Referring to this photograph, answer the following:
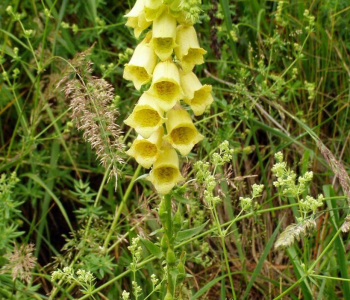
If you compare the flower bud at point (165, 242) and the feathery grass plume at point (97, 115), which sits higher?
the feathery grass plume at point (97, 115)

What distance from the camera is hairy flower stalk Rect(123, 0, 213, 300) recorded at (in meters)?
1.77

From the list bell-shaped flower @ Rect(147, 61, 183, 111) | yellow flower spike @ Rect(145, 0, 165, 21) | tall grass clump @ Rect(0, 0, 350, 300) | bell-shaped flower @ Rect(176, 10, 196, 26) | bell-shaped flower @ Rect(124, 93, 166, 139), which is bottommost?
tall grass clump @ Rect(0, 0, 350, 300)

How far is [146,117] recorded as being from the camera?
6.04 ft

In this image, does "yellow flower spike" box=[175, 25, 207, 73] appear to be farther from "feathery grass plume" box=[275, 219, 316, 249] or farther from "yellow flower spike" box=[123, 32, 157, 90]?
"feathery grass plume" box=[275, 219, 316, 249]

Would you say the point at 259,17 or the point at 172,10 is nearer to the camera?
the point at 172,10

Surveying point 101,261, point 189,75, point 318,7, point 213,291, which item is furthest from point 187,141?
point 318,7

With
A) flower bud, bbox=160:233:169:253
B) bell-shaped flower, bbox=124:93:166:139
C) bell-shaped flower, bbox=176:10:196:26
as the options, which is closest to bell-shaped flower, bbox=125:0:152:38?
bell-shaped flower, bbox=176:10:196:26

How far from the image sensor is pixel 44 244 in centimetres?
324

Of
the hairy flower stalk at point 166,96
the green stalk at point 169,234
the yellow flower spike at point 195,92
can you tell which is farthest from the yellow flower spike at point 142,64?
the green stalk at point 169,234

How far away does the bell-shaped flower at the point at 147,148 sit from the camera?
1.84m

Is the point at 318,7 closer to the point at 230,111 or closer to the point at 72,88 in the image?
the point at 230,111

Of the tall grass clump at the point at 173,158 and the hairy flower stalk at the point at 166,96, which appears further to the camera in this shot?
the tall grass clump at the point at 173,158

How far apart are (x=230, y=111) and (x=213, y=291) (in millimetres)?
928

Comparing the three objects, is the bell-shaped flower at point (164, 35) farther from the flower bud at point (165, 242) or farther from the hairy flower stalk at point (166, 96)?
the flower bud at point (165, 242)
